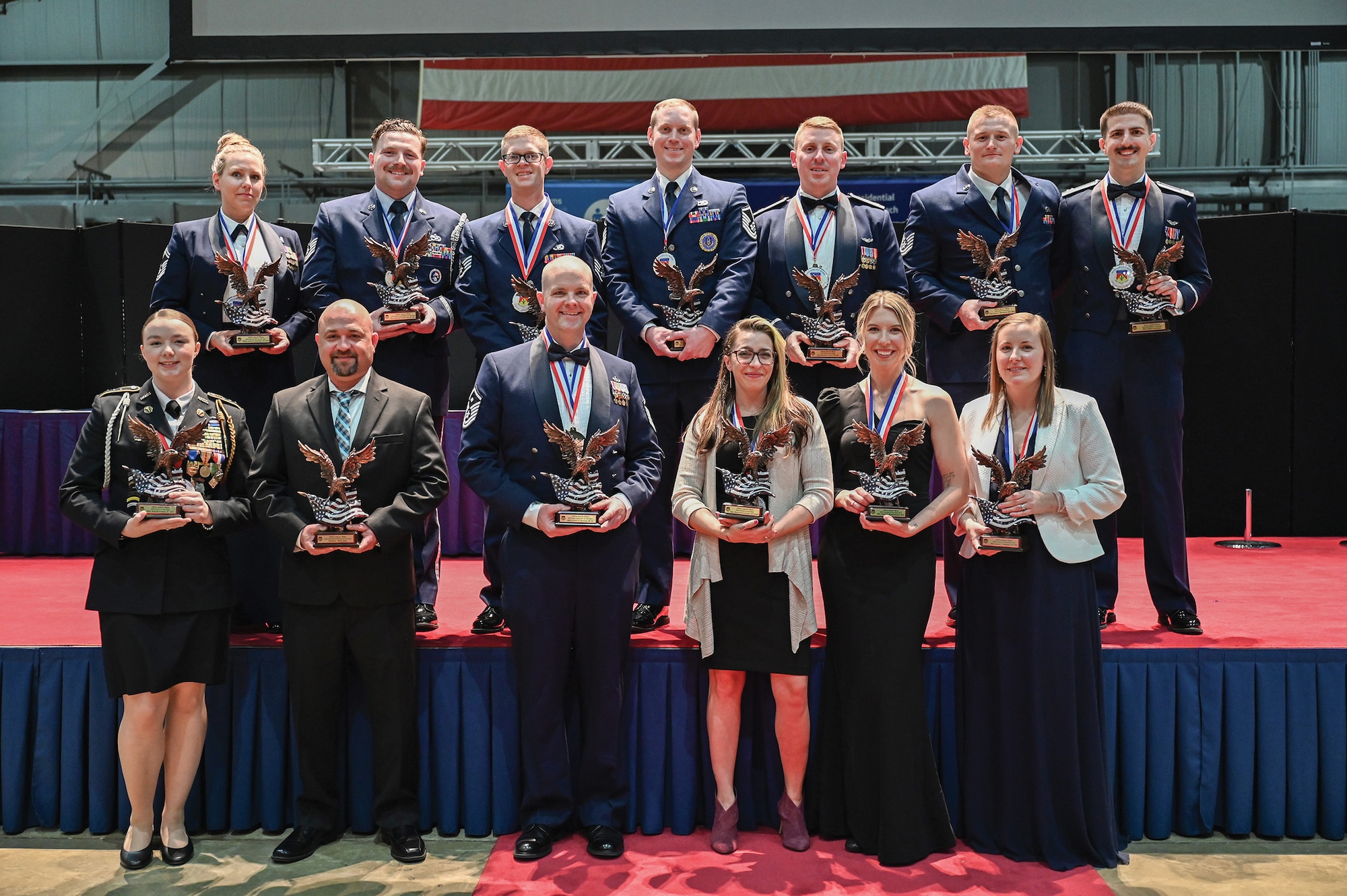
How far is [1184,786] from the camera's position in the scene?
3660mm

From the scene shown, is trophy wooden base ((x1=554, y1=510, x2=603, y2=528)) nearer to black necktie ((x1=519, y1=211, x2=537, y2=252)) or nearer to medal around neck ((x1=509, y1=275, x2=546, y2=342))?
medal around neck ((x1=509, y1=275, x2=546, y2=342))

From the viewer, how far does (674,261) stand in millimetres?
3869

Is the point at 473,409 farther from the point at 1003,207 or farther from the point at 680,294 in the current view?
the point at 1003,207

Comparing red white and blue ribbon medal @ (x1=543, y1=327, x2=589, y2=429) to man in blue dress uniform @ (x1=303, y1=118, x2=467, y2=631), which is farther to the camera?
man in blue dress uniform @ (x1=303, y1=118, x2=467, y2=631)

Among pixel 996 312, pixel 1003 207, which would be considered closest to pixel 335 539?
pixel 996 312

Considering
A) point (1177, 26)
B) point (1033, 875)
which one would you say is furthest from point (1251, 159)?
point (1033, 875)

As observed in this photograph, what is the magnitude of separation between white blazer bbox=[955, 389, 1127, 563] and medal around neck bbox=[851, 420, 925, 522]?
0.91ft

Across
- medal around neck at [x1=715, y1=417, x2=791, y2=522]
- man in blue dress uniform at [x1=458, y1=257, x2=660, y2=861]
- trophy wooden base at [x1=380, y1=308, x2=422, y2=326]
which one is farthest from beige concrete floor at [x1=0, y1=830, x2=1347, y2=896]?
trophy wooden base at [x1=380, y1=308, x2=422, y2=326]

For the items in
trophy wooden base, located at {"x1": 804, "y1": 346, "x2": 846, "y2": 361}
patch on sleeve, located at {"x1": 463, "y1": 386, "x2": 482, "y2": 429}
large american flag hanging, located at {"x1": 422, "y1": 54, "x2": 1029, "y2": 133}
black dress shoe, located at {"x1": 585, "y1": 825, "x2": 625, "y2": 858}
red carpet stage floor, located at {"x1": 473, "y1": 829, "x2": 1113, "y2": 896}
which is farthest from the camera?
large american flag hanging, located at {"x1": 422, "y1": 54, "x2": 1029, "y2": 133}

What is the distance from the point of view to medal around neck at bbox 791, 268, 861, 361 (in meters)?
3.71

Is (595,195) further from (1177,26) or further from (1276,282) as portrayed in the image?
(1276,282)

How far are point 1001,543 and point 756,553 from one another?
0.77 m

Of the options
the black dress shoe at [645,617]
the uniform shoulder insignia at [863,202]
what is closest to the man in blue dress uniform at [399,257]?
the black dress shoe at [645,617]

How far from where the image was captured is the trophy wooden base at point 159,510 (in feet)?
10.6
